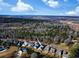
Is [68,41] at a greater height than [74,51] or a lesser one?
greater

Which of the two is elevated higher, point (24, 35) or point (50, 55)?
point (24, 35)

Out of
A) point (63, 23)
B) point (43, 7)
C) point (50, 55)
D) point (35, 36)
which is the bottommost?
point (50, 55)

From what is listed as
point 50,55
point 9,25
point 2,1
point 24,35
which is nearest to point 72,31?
point 50,55

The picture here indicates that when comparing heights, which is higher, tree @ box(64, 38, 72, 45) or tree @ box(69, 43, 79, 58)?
tree @ box(64, 38, 72, 45)

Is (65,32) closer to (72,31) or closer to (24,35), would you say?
(72,31)

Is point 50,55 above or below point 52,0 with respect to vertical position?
below

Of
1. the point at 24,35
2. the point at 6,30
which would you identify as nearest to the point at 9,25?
the point at 6,30

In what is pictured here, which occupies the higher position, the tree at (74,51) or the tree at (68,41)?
the tree at (68,41)

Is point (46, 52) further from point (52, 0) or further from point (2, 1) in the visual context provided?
point (2, 1)
